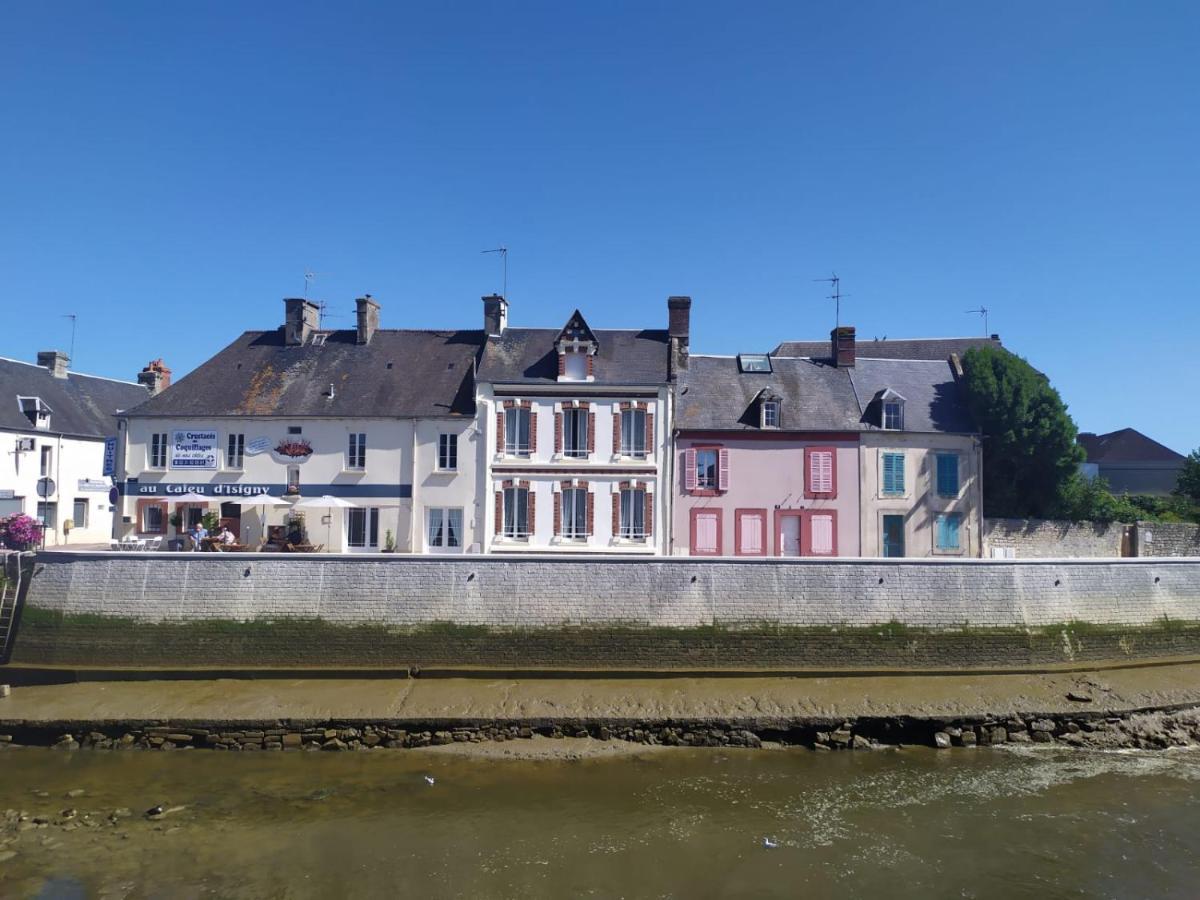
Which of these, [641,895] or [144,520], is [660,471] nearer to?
[641,895]

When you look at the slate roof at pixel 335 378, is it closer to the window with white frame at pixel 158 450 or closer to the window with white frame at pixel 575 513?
the window with white frame at pixel 158 450

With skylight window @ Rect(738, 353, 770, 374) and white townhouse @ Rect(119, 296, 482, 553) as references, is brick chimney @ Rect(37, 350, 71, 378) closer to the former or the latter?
white townhouse @ Rect(119, 296, 482, 553)

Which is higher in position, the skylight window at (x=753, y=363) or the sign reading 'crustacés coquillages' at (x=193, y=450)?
the skylight window at (x=753, y=363)

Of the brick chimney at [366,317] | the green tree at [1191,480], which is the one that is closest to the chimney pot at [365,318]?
the brick chimney at [366,317]

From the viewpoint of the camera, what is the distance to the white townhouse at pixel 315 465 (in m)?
23.5

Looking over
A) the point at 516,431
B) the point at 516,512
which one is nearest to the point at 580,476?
the point at 516,512

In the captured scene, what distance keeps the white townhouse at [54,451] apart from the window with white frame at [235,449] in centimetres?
555

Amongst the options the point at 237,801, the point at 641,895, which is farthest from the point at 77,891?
the point at 641,895

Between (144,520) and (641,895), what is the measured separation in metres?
20.4

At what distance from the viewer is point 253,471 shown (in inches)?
936

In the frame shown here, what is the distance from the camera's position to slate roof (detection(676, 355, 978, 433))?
24.4m

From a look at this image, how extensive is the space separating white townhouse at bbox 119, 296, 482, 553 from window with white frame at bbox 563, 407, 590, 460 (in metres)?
2.84

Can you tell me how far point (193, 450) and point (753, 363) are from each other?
18.3 meters

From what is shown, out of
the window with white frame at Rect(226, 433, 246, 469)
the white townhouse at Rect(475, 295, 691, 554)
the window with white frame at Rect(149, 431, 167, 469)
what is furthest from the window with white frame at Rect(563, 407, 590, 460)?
the window with white frame at Rect(149, 431, 167, 469)
